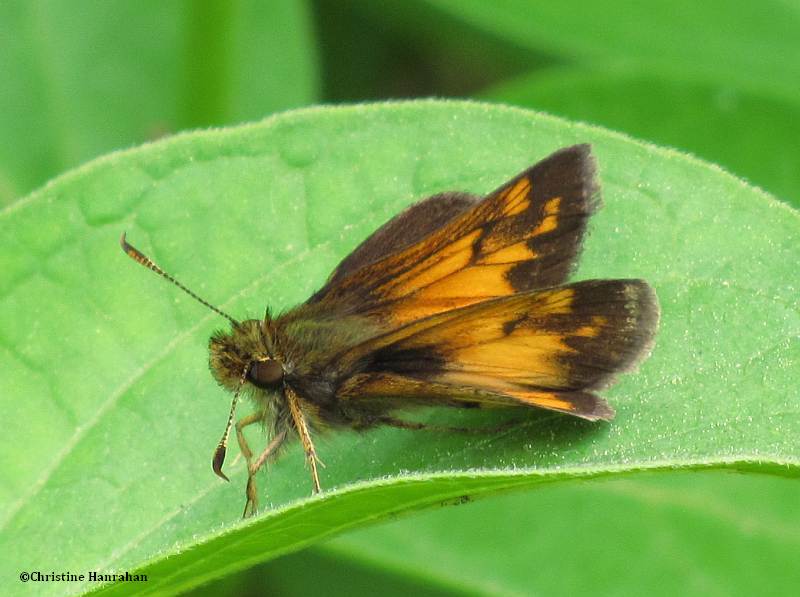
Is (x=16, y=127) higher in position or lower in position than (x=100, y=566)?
higher

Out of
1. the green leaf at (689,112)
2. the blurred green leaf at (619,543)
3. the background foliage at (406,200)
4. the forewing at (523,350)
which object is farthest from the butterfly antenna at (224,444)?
the green leaf at (689,112)

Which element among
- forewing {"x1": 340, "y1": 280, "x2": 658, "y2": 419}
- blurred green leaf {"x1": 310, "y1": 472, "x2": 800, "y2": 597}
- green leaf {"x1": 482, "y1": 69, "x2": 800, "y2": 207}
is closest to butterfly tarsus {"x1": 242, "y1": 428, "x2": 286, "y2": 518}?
forewing {"x1": 340, "y1": 280, "x2": 658, "y2": 419}

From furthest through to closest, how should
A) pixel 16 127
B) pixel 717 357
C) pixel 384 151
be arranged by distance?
pixel 16 127
pixel 384 151
pixel 717 357

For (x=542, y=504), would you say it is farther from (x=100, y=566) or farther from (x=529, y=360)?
(x=100, y=566)

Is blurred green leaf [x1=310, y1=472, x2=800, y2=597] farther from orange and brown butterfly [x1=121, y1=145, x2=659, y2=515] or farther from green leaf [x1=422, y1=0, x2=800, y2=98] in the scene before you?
green leaf [x1=422, y1=0, x2=800, y2=98]

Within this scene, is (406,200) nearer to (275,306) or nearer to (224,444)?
(275,306)

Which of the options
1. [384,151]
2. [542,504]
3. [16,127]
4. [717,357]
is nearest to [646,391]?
[717,357]

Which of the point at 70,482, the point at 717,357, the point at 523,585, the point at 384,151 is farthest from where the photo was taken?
the point at 523,585
